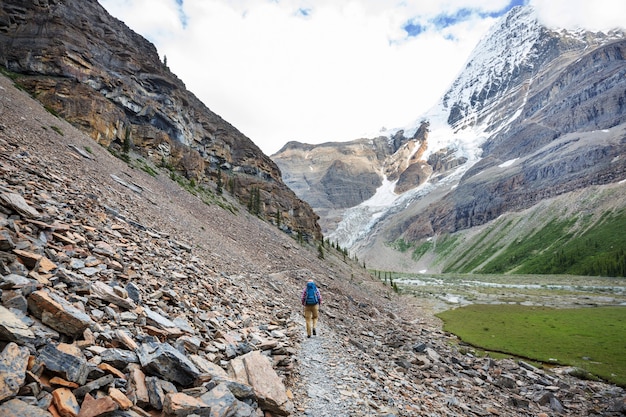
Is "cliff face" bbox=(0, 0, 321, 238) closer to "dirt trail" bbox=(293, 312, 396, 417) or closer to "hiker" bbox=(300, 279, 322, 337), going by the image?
"hiker" bbox=(300, 279, 322, 337)

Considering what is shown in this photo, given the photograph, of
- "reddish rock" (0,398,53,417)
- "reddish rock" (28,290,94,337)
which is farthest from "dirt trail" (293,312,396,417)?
"reddish rock" (0,398,53,417)

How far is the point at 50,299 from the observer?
6254 millimetres

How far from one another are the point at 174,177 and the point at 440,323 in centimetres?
5133

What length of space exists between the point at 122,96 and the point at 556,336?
8172cm

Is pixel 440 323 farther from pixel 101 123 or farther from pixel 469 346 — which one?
pixel 101 123

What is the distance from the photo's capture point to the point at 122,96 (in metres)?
65.8

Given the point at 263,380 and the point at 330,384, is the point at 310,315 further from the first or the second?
the point at 263,380

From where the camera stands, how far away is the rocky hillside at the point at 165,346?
18.0 feet

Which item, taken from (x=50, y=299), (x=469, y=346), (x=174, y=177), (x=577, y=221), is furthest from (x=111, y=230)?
(x=577, y=221)

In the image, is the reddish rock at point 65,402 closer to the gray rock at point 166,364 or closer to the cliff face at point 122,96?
the gray rock at point 166,364

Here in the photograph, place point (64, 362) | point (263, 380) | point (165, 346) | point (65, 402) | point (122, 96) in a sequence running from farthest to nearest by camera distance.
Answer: point (122, 96)
point (263, 380)
point (165, 346)
point (64, 362)
point (65, 402)

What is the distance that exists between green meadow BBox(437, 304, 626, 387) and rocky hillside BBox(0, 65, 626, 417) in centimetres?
439

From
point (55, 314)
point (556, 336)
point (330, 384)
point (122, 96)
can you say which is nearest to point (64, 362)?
point (55, 314)

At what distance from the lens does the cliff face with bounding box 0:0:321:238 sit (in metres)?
51.5
